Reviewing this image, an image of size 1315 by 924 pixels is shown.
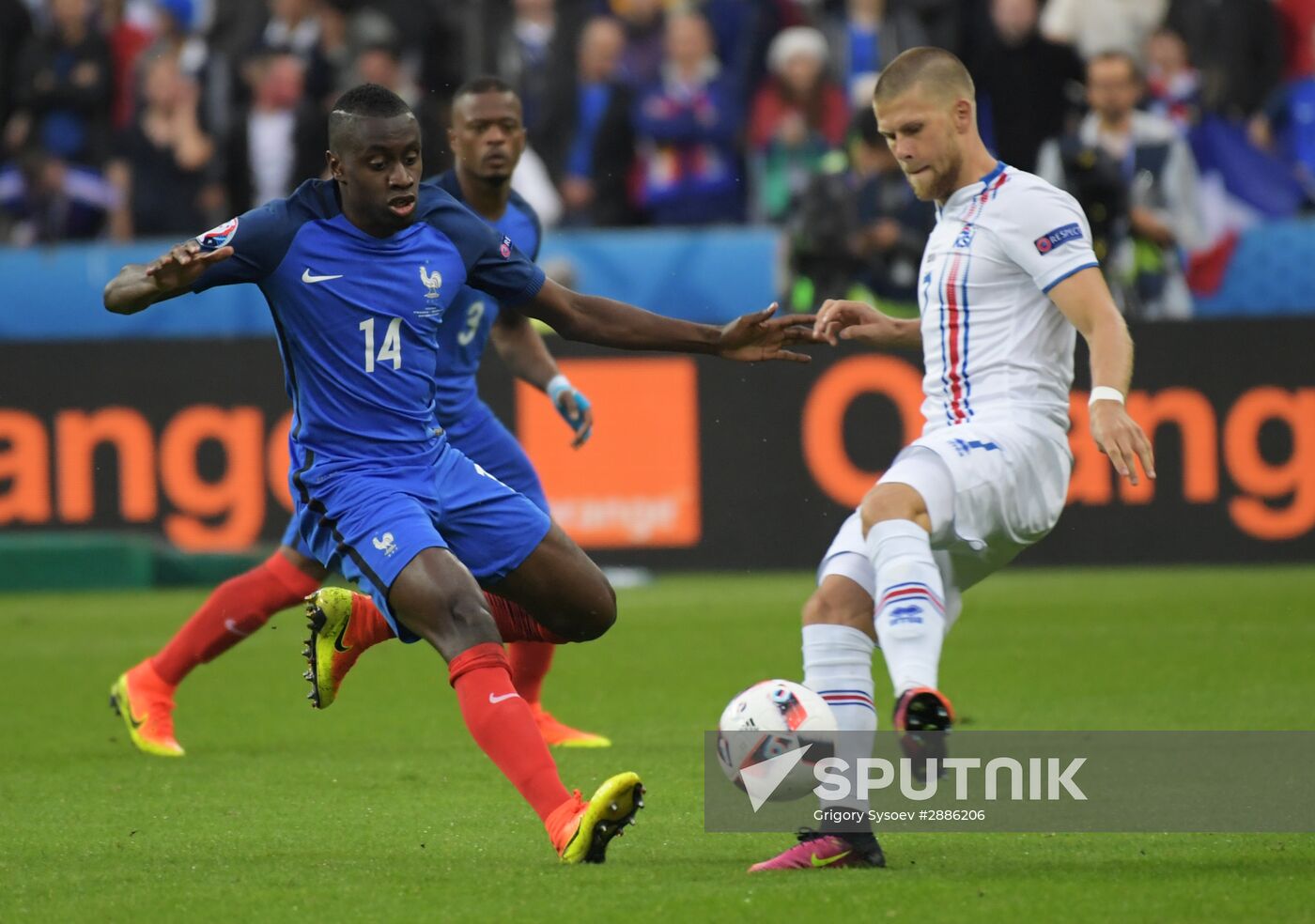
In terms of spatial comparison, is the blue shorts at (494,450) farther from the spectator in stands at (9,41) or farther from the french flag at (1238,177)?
the spectator in stands at (9,41)

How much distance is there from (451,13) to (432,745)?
9325mm

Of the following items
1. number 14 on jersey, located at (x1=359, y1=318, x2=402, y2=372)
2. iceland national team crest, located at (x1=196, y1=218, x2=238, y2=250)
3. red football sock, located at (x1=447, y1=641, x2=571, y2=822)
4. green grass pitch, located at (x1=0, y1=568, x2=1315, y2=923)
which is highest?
iceland national team crest, located at (x1=196, y1=218, x2=238, y2=250)

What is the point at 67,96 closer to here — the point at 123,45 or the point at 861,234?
the point at 123,45

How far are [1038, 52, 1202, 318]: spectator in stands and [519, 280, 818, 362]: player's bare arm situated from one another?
7441 mm

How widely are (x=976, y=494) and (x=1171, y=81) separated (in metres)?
10.4

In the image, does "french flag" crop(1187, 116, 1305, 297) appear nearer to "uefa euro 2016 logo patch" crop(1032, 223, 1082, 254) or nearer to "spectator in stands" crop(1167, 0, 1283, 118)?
"spectator in stands" crop(1167, 0, 1283, 118)

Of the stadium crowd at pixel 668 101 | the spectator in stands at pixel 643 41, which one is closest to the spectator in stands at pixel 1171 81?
the stadium crowd at pixel 668 101

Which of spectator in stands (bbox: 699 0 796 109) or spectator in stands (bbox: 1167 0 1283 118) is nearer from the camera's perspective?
spectator in stands (bbox: 1167 0 1283 118)

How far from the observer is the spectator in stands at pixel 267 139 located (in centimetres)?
1538

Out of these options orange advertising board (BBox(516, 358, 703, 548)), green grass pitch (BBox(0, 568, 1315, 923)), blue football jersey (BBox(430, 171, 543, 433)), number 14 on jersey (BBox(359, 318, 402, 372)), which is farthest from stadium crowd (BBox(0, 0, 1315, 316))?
number 14 on jersey (BBox(359, 318, 402, 372))

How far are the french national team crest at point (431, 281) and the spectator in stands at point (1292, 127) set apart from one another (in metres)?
10.1

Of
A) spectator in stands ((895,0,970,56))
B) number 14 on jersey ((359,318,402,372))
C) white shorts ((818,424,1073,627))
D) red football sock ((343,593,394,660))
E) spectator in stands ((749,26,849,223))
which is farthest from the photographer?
spectator in stands ((895,0,970,56))

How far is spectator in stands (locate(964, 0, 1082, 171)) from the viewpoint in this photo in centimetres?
1433

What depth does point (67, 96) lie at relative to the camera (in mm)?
15883
